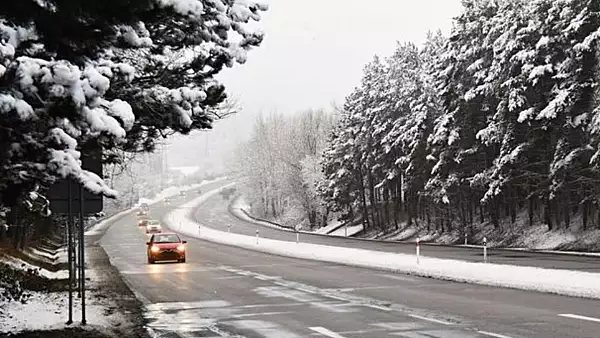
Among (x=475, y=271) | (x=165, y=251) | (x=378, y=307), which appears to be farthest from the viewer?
(x=165, y=251)

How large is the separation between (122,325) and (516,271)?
12419 mm

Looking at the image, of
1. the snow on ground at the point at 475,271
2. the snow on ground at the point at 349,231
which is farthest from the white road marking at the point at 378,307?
the snow on ground at the point at 349,231

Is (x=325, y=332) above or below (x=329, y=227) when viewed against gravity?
above

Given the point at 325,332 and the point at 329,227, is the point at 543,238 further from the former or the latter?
the point at 329,227

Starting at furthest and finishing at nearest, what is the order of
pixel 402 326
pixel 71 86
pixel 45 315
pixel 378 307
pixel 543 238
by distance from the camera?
pixel 543 238, pixel 378 307, pixel 45 315, pixel 402 326, pixel 71 86

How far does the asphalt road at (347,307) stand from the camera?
1259cm

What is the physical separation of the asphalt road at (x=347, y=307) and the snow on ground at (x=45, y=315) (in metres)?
0.98

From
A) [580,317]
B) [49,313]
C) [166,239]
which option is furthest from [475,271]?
[166,239]

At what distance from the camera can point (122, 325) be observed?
1385 cm

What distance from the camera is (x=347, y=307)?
16047 millimetres

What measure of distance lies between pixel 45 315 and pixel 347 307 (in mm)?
5773

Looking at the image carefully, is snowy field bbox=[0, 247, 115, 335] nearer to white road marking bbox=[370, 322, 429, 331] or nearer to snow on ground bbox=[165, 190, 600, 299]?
white road marking bbox=[370, 322, 429, 331]

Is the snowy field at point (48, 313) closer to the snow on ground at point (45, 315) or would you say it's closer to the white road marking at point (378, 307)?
the snow on ground at point (45, 315)

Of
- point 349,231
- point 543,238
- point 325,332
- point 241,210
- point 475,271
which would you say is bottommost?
point 349,231
